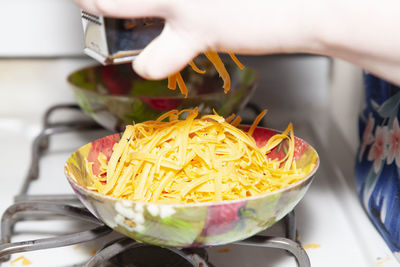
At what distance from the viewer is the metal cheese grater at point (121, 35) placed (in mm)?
455

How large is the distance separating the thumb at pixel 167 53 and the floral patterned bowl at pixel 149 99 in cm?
29

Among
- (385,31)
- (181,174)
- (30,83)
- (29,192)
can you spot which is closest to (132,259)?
(181,174)

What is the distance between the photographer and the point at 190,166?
1.77 ft

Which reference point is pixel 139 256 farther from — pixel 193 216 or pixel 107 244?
pixel 193 216

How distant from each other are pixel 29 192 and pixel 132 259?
26 centimetres

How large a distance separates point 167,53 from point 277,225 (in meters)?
0.34

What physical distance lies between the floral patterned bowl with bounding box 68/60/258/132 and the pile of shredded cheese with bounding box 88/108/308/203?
0.54ft

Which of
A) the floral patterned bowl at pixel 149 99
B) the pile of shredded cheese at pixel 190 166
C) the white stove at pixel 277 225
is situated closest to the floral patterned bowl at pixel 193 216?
→ the pile of shredded cheese at pixel 190 166

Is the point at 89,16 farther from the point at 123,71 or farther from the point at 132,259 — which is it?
the point at 123,71

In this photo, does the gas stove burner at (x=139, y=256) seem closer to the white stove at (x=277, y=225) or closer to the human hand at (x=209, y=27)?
the white stove at (x=277, y=225)

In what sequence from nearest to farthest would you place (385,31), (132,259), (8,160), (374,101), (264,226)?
(385,31) → (264,226) → (132,259) → (374,101) → (8,160)

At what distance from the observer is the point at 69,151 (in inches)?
36.9

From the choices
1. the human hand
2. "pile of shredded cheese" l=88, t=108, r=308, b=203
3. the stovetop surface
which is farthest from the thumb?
the stovetop surface

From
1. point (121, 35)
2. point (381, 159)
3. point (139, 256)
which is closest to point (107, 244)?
point (139, 256)
